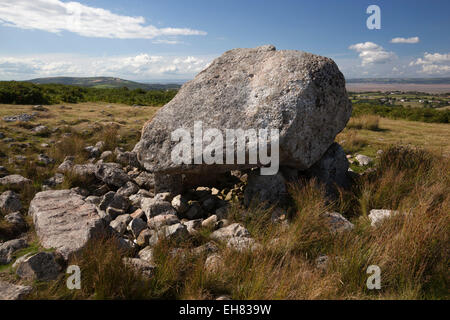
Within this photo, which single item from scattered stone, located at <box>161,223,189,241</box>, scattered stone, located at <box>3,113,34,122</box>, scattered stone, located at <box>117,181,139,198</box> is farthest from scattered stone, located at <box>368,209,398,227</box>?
scattered stone, located at <box>3,113,34,122</box>

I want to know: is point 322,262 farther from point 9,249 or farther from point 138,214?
point 9,249

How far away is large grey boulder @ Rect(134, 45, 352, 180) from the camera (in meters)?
5.38

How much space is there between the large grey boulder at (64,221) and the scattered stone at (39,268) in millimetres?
303

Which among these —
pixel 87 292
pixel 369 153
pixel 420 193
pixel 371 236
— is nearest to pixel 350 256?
pixel 371 236

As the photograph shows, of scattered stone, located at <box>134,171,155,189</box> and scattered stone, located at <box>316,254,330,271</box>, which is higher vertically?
scattered stone, located at <box>134,171,155,189</box>

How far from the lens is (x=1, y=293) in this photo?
3.16 meters

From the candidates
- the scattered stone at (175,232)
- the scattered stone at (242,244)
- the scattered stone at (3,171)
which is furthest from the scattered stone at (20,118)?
the scattered stone at (242,244)

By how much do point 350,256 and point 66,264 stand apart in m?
3.74

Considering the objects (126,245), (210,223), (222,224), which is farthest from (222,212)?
(126,245)

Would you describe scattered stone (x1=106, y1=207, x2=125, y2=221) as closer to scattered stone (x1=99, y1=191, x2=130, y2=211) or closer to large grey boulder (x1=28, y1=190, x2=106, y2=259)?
scattered stone (x1=99, y1=191, x2=130, y2=211)

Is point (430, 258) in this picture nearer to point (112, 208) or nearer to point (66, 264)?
point (66, 264)

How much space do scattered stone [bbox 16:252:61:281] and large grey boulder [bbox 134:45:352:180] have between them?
2.75m

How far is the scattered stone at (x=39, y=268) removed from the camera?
350 centimetres
